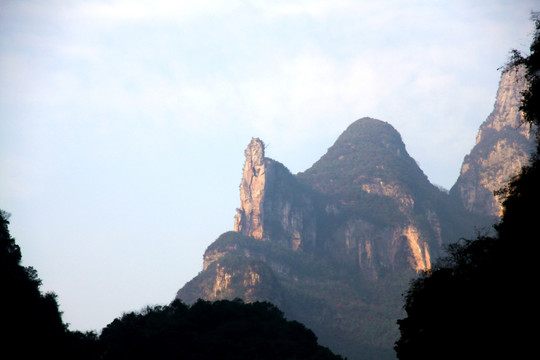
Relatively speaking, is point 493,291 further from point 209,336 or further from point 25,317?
point 209,336

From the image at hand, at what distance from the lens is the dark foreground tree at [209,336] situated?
87.9 metres

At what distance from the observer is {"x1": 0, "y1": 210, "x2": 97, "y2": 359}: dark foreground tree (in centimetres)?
5674

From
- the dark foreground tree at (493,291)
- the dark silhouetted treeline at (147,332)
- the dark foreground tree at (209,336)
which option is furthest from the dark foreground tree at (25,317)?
the dark foreground tree at (493,291)

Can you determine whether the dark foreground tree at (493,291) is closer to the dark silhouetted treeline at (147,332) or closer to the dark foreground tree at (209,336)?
the dark silhouetted treeline at (147,332)

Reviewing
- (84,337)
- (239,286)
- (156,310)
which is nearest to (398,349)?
(84,337)

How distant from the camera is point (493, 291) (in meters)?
34.8

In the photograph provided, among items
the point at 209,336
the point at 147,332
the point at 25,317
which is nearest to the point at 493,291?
the point at 25,317

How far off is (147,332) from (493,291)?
62.6 m

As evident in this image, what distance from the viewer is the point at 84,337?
91500 millimetres

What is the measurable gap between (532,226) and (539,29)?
35.2 feet

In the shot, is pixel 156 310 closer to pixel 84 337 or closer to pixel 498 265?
pixel 84 337

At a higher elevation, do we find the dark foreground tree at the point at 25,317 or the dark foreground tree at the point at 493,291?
the dark foreground tree at the point at 25,317

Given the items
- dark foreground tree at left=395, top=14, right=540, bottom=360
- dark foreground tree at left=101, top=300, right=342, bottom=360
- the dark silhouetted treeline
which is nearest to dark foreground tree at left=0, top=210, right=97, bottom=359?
the dark silhouetted treeline

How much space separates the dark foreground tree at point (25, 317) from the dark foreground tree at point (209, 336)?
6537 mm
